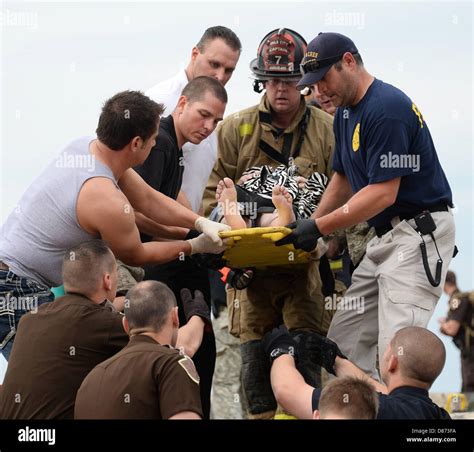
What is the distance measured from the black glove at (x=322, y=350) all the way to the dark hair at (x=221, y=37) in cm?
301

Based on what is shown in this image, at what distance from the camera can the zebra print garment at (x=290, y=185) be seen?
7.88m

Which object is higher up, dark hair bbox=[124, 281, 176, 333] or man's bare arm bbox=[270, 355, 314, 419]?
dark hair bbox=[124, 281, 176, 333]

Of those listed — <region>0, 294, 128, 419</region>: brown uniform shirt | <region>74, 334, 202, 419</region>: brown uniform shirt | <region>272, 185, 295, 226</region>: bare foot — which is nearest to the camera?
<region>74, 334, 202, 419</region>: brown uniform shirt

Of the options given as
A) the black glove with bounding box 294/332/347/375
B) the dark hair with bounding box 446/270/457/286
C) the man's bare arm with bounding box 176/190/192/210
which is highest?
the man's bare arm with bounding box 176/190/192/210

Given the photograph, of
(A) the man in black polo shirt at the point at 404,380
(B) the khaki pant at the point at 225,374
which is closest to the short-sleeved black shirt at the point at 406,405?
(A) the man in black polo shirt at the point at 404,380

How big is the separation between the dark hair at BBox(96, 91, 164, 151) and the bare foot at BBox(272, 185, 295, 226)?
3.39 feet

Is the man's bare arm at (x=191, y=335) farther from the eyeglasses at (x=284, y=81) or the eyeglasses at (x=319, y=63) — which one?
the eyeglasses at (x=284, y=81)

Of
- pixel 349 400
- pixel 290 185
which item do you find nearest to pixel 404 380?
pixel 349 400

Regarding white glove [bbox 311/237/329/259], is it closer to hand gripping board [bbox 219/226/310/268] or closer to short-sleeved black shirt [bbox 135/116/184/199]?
hand gripping board [bbox 219/226/310/268]

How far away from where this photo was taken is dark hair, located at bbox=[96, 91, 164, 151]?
6.84m

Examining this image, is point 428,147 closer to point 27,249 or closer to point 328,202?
point 328,202

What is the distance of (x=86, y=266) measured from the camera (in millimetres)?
6219

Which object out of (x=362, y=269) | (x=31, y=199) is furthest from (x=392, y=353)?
(x=31, y=199)

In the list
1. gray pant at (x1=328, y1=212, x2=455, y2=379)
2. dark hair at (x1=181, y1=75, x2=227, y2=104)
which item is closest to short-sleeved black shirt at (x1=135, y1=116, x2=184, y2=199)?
dark hair at (x1=181, y1=75, x2=227, y2=104)
